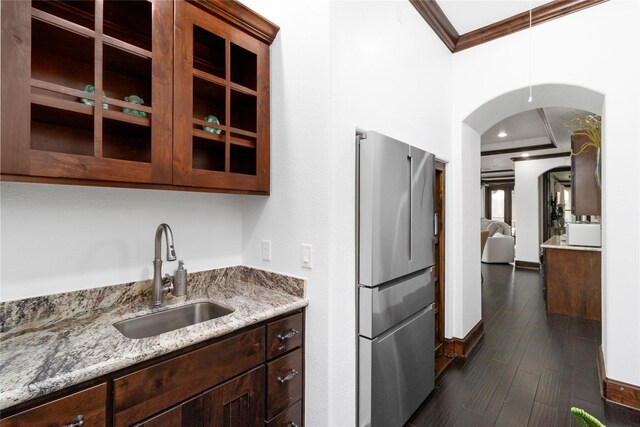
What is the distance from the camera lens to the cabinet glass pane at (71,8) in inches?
49.2

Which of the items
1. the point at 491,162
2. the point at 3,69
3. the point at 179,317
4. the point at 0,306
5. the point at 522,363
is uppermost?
the point at 491,162

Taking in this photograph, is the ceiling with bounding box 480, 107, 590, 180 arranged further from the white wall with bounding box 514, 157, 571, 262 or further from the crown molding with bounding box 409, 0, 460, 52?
the crown molding with bounding box 409, 0, 460, 52

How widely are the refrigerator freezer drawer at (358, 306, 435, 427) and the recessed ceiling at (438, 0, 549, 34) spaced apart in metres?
2.51

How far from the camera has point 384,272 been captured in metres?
1.72

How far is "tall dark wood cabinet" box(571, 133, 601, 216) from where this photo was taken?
318 cm

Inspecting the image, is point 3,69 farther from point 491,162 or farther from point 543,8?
point 491,162

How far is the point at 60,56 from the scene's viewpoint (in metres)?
1.34

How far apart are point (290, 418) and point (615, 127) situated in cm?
298

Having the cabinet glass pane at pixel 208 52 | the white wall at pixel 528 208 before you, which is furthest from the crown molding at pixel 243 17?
the white wall at pixel 528 208

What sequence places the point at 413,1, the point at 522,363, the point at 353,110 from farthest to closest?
1. the point at 522,363
2. the point at 413,1
3. the point at 353,110

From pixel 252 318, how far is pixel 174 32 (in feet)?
4.48

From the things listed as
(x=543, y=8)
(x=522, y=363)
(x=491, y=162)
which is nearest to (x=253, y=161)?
(x=543, y=8)

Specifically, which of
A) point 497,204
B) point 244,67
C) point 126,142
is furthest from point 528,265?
point 126,142

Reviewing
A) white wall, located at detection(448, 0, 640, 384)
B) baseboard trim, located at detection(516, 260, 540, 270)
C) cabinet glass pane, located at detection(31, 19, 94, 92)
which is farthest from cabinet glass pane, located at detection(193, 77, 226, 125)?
Result: baseboard trim, located at detection(516, 260, 540, 270)
